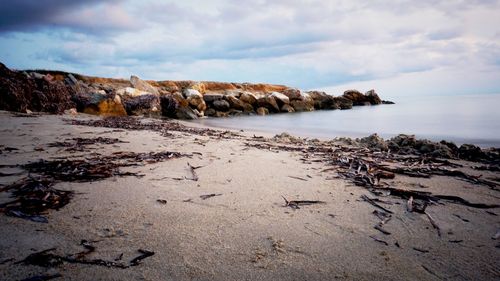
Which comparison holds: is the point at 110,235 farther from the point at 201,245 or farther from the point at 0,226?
the point at 0,226

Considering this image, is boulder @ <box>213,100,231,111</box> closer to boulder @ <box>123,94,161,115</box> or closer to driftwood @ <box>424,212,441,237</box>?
boulder @ <box>123,94,161,115</box>

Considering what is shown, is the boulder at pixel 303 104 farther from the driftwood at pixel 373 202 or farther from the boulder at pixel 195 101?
the driftwood at pixel 373 202

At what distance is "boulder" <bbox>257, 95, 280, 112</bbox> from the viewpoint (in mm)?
28125

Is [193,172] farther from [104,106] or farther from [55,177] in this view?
[104,106]

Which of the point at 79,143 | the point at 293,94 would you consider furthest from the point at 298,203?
the point at 293,94

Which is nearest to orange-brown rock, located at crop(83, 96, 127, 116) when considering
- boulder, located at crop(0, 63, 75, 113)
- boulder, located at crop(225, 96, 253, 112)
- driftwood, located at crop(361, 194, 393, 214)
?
boulder, located at crop(0, 63, 75, 113)

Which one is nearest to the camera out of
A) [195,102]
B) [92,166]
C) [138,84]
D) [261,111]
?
[92,166]

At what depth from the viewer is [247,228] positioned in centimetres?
204

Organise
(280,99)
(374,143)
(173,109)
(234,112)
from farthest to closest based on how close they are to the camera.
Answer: (280,99)
(234,112)
(173,109)
(374,143)

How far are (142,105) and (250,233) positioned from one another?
15.5 meters

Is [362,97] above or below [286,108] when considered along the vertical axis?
above

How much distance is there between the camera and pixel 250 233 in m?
1.98

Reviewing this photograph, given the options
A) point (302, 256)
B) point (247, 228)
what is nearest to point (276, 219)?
point (247, 228)

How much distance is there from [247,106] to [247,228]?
25234mm
